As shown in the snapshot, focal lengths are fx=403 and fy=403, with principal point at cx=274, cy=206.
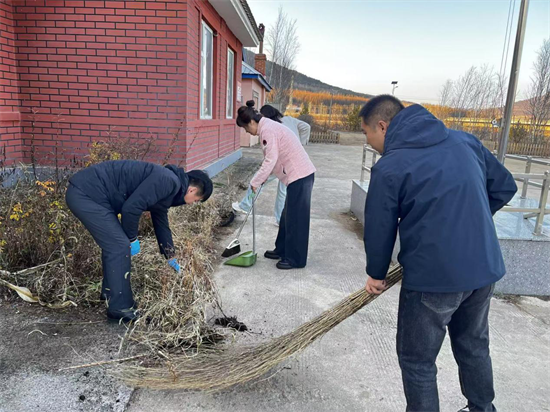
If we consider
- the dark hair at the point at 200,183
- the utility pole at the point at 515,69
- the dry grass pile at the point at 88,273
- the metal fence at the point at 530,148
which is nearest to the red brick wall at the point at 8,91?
the dry grass pile at the point at 88,273

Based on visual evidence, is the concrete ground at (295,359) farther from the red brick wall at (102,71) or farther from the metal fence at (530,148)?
the metal fence at (530,148)

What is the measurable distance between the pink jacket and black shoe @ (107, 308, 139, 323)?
176 centimetres

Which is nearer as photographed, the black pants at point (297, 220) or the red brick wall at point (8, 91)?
the black pants at point (297, 220)

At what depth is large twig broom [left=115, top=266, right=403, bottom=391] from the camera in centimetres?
221

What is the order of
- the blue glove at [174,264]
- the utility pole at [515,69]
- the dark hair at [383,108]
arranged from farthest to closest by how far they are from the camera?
the utility pole at [515,69] < the blue glove at [174,264] < the dark hair at [383,108]

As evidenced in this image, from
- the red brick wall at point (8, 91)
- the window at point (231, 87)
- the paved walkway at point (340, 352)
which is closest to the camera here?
the paved walkway at point (340, 352)

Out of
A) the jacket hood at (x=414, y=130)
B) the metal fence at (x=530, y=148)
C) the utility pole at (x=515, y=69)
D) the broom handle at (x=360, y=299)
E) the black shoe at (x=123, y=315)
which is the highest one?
the utility pole at (x=515, y=69)

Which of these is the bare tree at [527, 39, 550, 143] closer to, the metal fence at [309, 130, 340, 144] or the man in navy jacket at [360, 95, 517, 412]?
the metal fence at [309, 130, 340, 144]

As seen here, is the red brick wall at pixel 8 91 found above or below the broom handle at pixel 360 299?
above

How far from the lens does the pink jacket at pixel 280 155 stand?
13.4 ft

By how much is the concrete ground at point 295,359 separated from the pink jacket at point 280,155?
102 cm

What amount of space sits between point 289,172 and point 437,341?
2618 mm

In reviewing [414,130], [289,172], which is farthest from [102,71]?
[414,130]

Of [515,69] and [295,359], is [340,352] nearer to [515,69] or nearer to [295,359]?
[295,359]
